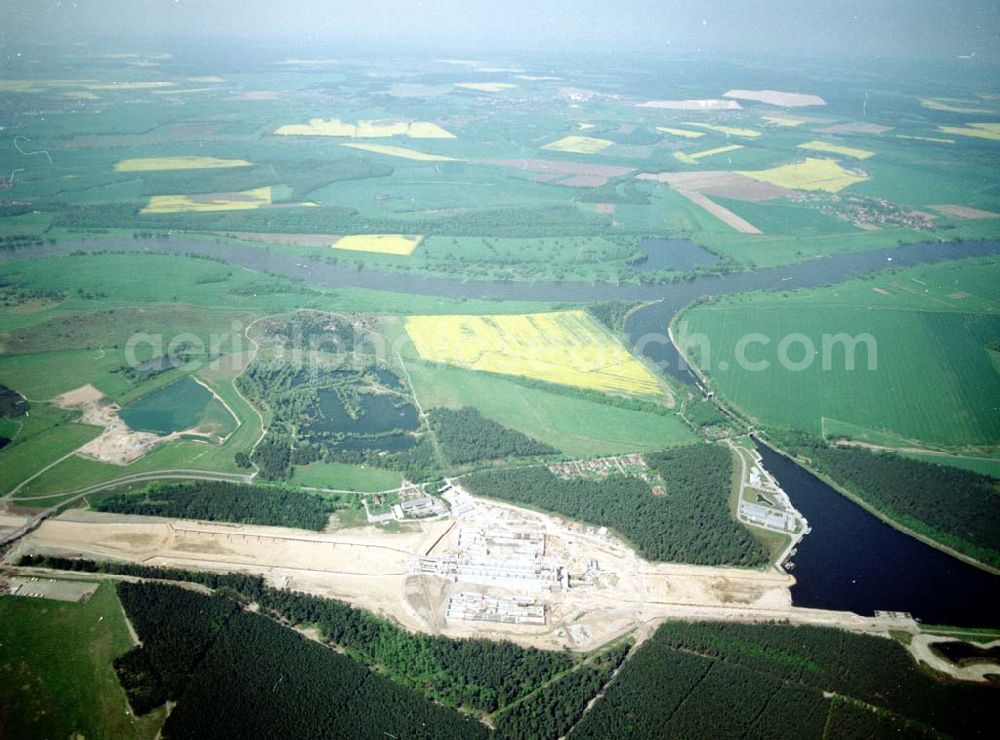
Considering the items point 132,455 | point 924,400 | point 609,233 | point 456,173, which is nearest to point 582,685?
point 132,455

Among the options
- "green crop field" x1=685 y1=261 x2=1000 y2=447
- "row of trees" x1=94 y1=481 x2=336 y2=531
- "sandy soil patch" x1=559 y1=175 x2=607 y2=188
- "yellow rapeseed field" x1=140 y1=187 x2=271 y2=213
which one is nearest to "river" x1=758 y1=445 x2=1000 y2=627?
"green crop field" x1=685 y1=261 x2=1000 y2=447

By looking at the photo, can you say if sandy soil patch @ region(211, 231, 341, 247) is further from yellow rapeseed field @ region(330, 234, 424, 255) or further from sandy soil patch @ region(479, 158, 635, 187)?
sandy soil patch @ region(479, 158, 635, 187)

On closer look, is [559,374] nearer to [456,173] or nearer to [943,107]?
[456,173]

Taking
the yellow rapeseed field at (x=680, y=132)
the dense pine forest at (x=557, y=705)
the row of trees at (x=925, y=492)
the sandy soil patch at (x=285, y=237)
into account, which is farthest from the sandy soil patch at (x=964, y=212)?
the dense pine forest at (x=557, y=705)

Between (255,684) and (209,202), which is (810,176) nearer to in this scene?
(209,202)

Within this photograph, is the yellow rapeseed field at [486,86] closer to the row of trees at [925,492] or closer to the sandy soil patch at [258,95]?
the sandy soil patch at [258,95]

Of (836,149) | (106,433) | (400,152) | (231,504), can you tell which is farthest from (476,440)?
(836,149)
